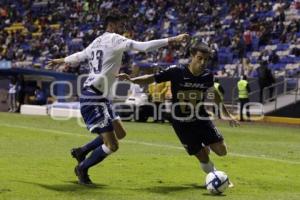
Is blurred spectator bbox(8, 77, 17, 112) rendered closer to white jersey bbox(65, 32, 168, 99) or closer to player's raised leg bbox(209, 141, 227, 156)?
white jersey bbox(65, 32, 168, 99)

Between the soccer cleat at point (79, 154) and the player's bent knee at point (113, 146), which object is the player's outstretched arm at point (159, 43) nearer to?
the player's bent knee at point (113, 146)

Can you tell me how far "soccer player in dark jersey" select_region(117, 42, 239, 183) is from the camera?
9555mm

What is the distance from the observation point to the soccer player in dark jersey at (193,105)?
955cm

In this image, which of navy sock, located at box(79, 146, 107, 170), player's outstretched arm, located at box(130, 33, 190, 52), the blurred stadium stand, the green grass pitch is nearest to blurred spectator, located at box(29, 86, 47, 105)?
the blurred stadium stand

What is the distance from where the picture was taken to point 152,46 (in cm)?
915

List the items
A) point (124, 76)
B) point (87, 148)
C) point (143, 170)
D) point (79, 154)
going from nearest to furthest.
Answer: point (124, 76) → point (87, 148) → point (79, 154) → point (143, 170)

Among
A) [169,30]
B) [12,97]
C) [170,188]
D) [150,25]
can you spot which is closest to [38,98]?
[12,97]

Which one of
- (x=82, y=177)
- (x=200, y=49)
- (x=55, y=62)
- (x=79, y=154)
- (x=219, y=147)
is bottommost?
(x=82, y=177)

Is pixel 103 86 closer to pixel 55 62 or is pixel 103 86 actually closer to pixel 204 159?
pixel 55 62

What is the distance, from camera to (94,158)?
9.77 metres

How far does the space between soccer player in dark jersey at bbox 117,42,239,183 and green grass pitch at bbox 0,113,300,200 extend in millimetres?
605

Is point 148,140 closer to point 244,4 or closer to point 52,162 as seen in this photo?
Result: point 52,162

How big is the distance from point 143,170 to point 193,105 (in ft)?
7.54

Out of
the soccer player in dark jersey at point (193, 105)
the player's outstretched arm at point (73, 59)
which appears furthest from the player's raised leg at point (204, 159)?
the player's outstretched arm at point (73, 59)
